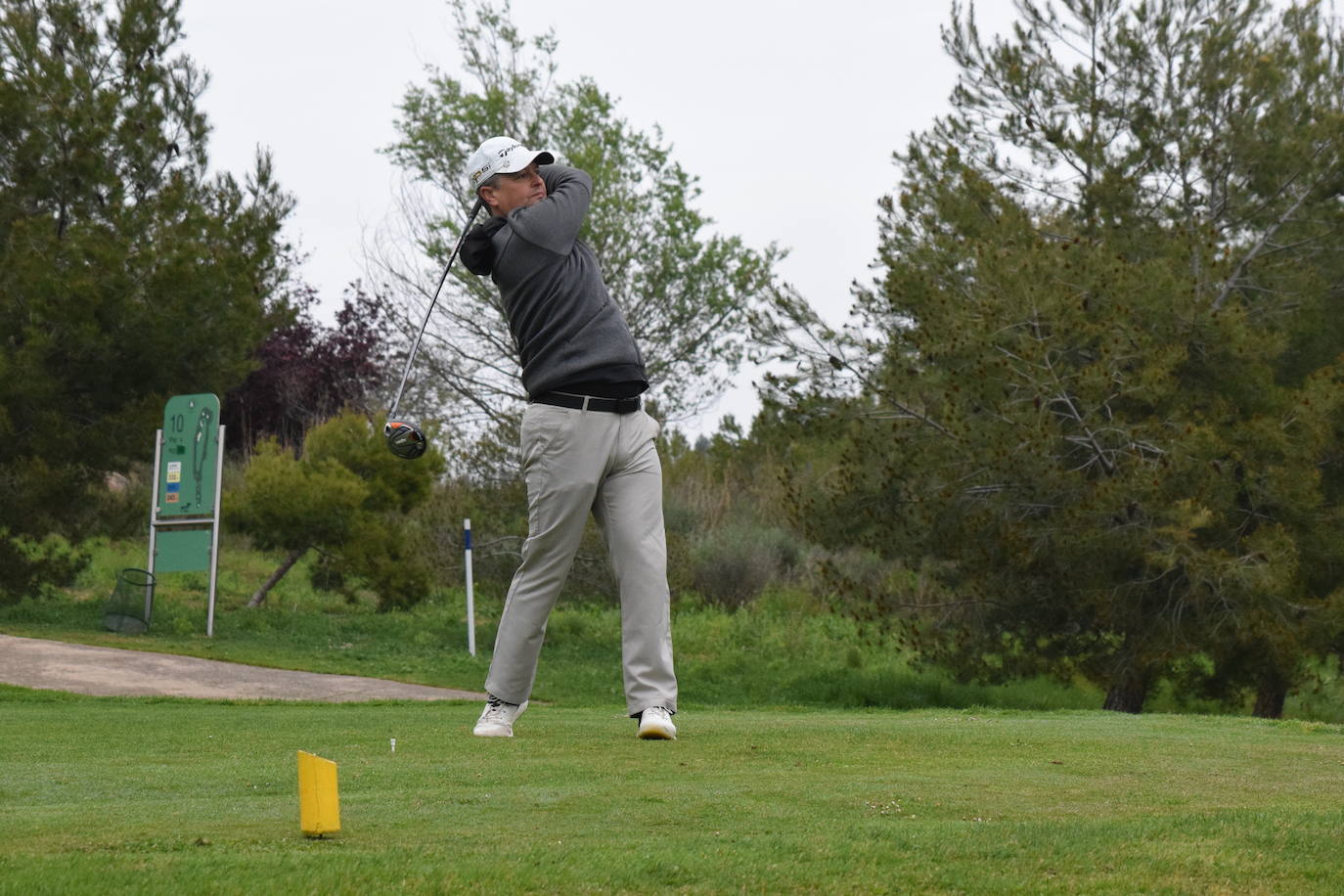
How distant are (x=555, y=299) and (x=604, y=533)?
85 centimetres

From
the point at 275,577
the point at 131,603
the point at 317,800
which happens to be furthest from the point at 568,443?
the point at 275,577

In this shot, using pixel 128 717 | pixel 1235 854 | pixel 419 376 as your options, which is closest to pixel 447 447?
pixel 419 376

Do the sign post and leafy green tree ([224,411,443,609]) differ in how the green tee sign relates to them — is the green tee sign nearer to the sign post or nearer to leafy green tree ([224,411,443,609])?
the sign post

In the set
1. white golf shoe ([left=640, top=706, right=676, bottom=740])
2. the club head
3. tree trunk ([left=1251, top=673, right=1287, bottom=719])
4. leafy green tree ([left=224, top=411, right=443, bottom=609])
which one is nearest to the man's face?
the club head

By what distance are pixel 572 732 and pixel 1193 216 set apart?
12340 millimetres

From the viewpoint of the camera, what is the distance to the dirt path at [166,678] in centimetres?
1196

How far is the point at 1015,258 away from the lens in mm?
14438

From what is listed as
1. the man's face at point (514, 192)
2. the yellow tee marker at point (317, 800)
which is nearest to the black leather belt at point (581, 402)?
the man's face at point (514, 192)

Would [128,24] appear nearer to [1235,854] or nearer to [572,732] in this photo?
[572,732]

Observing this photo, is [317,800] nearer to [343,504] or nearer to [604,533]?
[604,533]

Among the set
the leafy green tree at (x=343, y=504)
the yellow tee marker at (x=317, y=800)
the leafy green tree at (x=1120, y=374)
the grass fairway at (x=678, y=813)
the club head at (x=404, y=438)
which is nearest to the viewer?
Result: the grass fairway at (x=678, y=813)

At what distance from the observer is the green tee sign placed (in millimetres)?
17672

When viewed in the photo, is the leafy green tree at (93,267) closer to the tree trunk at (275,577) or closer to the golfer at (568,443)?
the tree trunk at (275,577)

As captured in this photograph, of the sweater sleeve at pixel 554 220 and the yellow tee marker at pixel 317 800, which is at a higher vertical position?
the sweater sleeve at pixel 554 220
